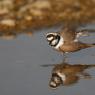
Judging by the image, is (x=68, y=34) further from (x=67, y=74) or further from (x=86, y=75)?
(x=86, y=75)

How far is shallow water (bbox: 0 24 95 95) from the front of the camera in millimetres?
9039

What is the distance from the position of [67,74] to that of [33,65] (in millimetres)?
580

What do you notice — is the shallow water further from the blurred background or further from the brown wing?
the brown wing

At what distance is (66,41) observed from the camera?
10.7 meters

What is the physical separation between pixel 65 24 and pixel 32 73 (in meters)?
2.50

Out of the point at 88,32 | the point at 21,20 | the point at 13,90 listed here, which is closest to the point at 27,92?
the point at 13,90

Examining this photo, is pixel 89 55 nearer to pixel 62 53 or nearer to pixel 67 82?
pixel 62 53

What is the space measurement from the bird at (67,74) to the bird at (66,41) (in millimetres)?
501

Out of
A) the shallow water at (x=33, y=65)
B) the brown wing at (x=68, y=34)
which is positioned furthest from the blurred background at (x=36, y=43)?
the brown wing at (x=68, y=34)

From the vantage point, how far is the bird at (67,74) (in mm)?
9406

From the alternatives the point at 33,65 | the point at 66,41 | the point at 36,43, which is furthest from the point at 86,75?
the point at 36,43

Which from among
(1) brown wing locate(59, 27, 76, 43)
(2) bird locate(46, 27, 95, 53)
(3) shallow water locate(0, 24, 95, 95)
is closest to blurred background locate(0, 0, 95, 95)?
(3) shallow water locate(0, 24, 95, 95)

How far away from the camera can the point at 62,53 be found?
10.6 m

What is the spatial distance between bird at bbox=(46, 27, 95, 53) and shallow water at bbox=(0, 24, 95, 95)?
0.12 meters
